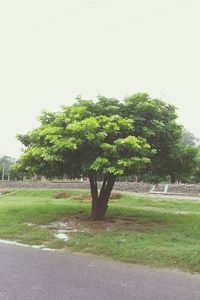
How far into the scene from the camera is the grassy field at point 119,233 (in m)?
8.81

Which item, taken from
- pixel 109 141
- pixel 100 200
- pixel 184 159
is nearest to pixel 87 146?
pixel 109 141

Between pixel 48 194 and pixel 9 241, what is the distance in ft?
60.9

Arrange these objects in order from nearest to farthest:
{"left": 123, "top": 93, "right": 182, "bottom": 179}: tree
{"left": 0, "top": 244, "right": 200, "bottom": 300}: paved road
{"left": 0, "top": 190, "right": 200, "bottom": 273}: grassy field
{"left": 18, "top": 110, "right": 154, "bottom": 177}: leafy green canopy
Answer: {"left": 0, "top": 244, "right": 200, "bottom": 300}: paved road < {"left": 0, "top": 190, "right": 200, "bottom": 273}: grassy field < {"left": 18, "top": 110, "right": 154, "bottom": 177}: leafy green canopy < {"left": 123, "top": 93, "right": 182, "bottom": 179}: tree

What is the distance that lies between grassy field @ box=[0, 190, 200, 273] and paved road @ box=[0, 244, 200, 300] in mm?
752

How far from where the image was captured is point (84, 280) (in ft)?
22.4

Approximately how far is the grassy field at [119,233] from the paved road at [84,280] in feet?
2.47

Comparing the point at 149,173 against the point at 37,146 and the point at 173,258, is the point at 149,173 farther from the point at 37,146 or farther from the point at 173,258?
the point at 173,258

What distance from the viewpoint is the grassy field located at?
28.9 feet

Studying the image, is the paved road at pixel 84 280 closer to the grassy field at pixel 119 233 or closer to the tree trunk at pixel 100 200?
the grassy field at pixel 119 233

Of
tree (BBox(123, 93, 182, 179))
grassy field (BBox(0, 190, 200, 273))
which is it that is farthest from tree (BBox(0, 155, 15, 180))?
tree (BBox(123, 93, 182, 179))

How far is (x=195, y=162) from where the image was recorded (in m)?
14.4

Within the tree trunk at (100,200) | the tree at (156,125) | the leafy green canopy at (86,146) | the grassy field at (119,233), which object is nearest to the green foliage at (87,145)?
the leafy green canopy at (86,146)

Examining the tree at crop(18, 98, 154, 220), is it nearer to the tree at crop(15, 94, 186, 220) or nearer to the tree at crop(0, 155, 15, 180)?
the tree at crop(15, 94, 186, 220)

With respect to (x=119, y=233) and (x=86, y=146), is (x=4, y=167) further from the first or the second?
(x=119, y=233)
